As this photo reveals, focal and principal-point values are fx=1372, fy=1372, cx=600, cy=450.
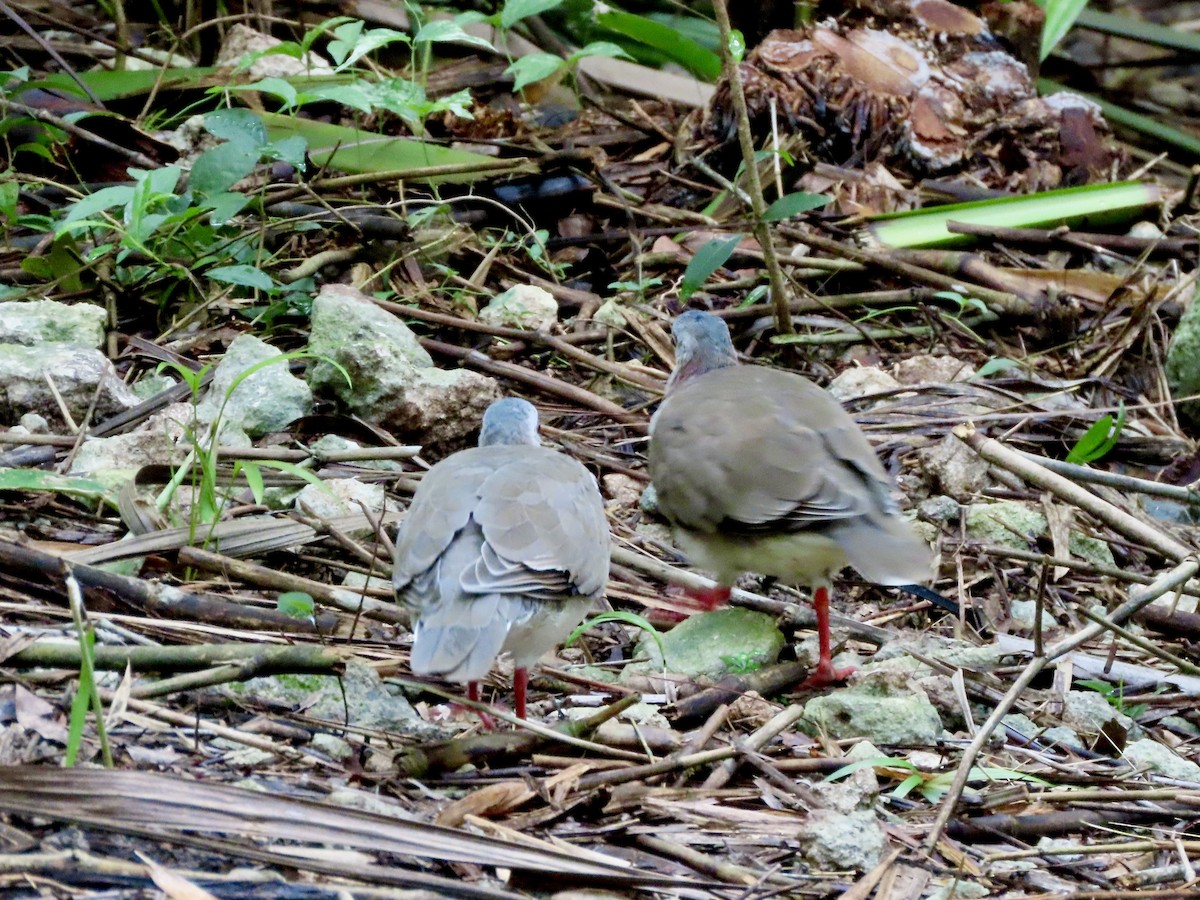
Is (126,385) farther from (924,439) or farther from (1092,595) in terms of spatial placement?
(1092,595)

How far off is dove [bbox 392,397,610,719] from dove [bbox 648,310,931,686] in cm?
53

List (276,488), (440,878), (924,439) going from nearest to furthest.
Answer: (440,878) → (276,488) → (924,439)

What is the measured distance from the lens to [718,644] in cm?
398

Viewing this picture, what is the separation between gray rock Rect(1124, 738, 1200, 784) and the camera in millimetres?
3396

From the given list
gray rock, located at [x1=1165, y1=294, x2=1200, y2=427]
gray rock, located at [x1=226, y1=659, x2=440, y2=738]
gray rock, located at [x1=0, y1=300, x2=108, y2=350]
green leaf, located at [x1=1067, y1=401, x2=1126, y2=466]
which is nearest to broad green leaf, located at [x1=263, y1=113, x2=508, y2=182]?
gray rock, located at [x1=0, y1=300, x2=108, y2=350]

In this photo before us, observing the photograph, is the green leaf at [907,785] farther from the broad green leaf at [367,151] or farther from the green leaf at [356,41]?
the broad green leaf at [367,151]

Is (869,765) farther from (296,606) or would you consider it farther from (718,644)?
(296,606)

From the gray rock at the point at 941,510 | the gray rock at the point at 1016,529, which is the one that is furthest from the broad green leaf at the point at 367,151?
the gray rock at the point at 1016,529

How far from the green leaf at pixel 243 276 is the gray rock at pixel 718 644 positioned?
207cm

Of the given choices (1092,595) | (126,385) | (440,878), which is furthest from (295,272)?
(440,878)

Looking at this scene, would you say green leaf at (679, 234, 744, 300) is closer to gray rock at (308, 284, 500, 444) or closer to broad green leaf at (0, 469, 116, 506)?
gray rock at (308, 284, 500, 444)

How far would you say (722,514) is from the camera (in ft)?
13.0

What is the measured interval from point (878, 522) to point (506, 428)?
1113mm

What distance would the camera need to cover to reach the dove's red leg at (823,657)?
3859 mm
